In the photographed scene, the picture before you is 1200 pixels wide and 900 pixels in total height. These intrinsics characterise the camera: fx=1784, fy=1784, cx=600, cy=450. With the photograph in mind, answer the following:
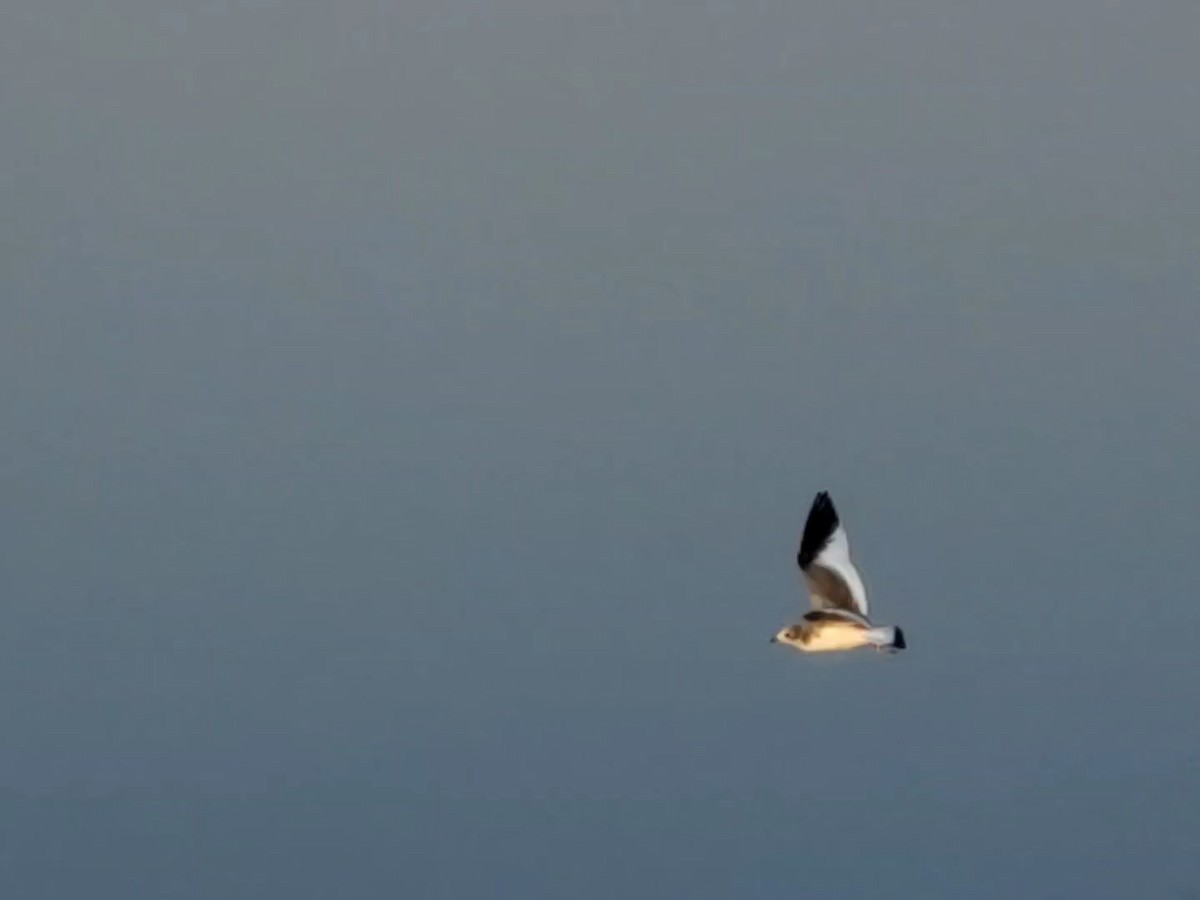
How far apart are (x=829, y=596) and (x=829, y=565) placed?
8.6 inches

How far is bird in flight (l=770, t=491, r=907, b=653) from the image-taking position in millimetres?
11492

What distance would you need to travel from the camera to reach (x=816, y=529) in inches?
477

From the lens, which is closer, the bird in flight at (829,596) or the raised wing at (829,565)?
the bird in flight at (829,596)

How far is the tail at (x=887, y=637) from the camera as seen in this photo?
11000 millimetres

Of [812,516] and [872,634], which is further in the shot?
[812,516]

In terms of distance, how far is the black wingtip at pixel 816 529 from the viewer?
39.5ft

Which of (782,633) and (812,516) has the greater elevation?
(812,516)

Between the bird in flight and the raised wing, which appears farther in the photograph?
the raised wing

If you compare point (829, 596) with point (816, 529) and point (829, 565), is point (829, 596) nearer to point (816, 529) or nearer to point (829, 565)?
point (829, 565)

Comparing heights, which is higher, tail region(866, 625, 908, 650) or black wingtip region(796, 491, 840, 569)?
black wingtip region(796, 491, 840, 569)

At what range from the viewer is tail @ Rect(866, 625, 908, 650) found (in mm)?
11000

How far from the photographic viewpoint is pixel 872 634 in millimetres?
11312

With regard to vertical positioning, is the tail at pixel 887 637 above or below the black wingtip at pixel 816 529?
below

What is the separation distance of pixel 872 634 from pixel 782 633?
0.72 meters
